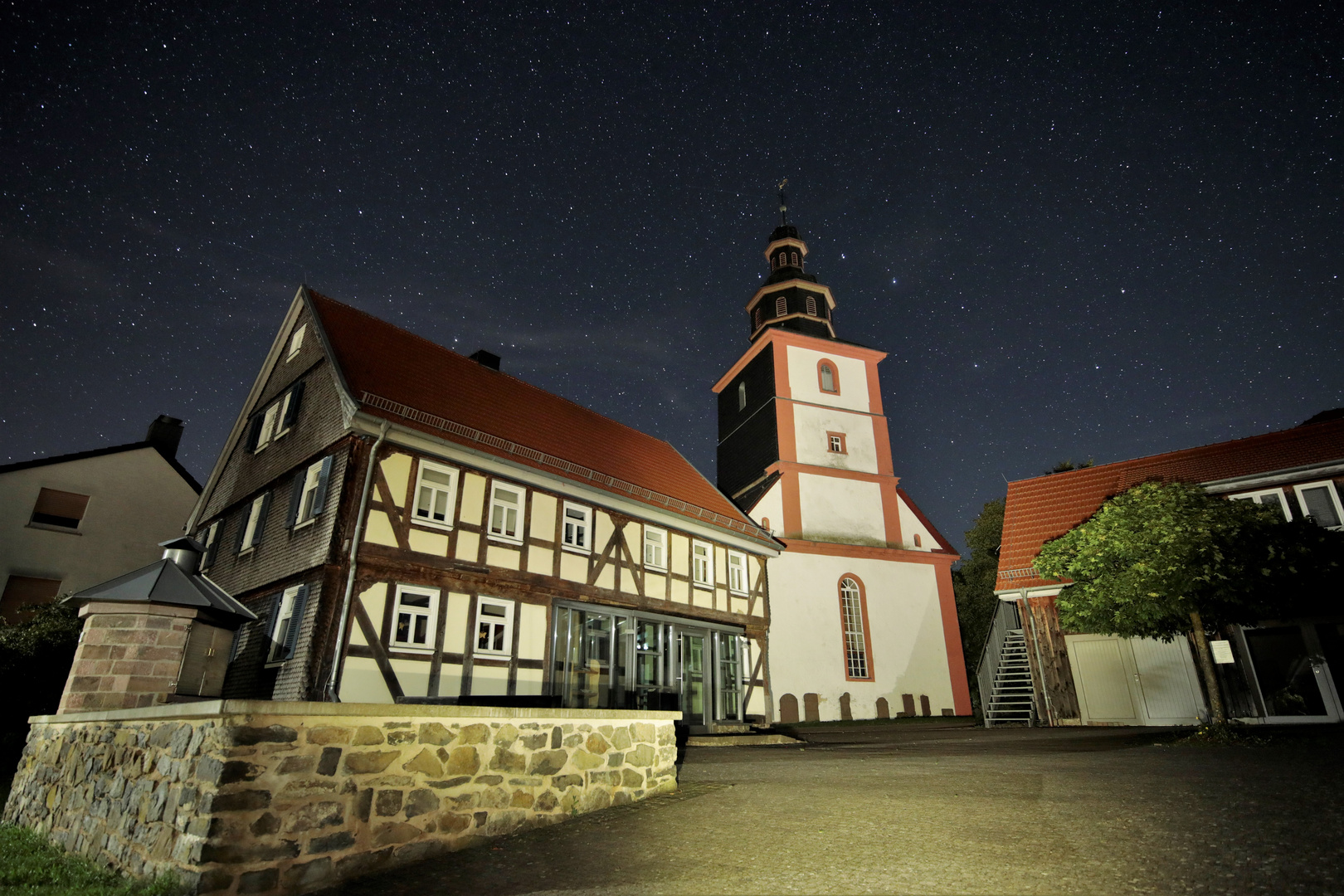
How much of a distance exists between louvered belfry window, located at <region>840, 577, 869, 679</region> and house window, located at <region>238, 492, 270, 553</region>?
17836mm

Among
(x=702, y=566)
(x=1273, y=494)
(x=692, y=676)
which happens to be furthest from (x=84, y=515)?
(x=1273, y=494)

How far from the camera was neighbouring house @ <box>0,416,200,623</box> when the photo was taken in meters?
20.8

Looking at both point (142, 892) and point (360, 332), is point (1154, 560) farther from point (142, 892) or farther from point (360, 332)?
point (360, 332)

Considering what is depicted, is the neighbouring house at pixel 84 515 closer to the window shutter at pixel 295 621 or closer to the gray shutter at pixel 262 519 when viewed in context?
the gray shutter at pixel 262 519

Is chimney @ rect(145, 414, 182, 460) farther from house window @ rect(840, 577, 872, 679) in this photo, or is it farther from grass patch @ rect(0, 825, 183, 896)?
house window @ rect(840, 577, 872, 679)

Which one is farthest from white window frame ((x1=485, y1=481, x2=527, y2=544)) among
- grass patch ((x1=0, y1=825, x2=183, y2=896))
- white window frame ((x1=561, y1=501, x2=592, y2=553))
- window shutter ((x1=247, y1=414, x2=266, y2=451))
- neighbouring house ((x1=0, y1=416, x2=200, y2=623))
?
Answer: neighbouring house ((x1=0, y1=416, x2=200, y2=623))

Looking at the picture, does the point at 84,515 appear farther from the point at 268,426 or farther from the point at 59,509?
the point at 268,426

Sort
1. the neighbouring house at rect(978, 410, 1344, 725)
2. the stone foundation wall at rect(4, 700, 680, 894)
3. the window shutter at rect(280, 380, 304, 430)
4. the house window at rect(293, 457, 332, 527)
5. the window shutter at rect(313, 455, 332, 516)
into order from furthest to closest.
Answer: the window shutter at rect(280, 380, 304, 430) < the neighbouring house at rect(978, 410, 1344, 725) < the house window at rect(293, 457, 332, 527) < the window shutter at rect(313, 455, 332, 516) < the stone foundation wall at rect(4, 700, 680, 894)

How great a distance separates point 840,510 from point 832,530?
3.13ft

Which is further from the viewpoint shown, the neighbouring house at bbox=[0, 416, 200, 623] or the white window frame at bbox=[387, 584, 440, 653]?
the neighbouring house at bbox=[0, 416, 200, 623]

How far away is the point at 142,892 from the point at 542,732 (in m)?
2.94

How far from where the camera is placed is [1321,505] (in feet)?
→ 55.2

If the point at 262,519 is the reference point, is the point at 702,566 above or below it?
below

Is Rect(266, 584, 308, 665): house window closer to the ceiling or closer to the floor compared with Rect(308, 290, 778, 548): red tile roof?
closer to the floor
